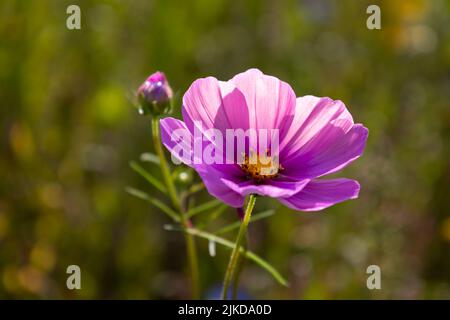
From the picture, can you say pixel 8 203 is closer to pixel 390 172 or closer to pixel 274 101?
pixel 390 172

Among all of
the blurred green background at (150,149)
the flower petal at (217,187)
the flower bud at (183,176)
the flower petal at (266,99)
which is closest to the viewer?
the flower petal at (217,187)

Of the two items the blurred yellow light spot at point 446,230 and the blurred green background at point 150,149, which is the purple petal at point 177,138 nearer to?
the blurred green background at point 150,149

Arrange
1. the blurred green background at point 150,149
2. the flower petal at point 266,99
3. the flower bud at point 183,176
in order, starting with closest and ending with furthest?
the flower petal at point 266,99 < the flower bud at point 183,176 < the blurred green background at point 150,149

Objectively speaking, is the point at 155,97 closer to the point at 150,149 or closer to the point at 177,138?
the point at 177,138

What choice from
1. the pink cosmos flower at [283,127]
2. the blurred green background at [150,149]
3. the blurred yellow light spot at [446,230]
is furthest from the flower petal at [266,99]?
the blurred yellow light spot at [446,230]

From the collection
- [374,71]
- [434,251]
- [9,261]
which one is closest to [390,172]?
[434,251]

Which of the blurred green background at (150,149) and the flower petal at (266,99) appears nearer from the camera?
the flower petal at (266,99)

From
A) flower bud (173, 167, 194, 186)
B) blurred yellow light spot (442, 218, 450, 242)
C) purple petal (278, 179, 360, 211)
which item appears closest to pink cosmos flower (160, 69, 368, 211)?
purple petal (278, 179, 360, 211)
